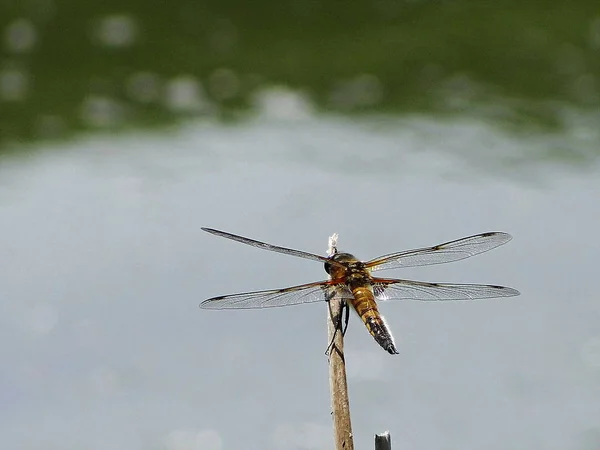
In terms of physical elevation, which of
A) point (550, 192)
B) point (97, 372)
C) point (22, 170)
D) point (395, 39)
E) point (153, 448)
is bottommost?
point (153, 448)

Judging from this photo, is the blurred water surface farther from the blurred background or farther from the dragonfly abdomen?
the dragonfly abdomen

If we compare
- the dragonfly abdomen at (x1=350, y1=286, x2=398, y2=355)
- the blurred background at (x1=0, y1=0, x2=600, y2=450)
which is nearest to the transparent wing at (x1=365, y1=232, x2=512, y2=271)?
the dragonfly abdomen at (x1=350, y1=286, x2=398, y2=355)

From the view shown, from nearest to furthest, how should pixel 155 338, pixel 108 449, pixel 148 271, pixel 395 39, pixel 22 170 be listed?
pixel 108 449 → pixel 155 338 → pixel 148 271 → pixel 22 170 → pixel 395 39

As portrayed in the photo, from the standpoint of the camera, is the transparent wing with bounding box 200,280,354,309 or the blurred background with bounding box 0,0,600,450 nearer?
the transparent wing with bounding box 200,280,354,309

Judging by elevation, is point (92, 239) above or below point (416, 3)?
below

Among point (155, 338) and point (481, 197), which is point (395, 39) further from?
point (155, 338)

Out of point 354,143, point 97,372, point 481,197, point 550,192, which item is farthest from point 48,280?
point 550,192

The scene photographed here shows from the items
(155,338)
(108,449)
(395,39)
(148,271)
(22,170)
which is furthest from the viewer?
(395,39)
